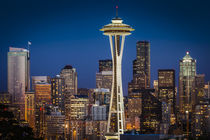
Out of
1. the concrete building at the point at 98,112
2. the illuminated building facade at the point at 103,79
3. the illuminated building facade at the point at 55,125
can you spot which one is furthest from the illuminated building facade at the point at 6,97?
the illuminated building facade at the point at 103,79

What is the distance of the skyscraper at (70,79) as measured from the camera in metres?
168

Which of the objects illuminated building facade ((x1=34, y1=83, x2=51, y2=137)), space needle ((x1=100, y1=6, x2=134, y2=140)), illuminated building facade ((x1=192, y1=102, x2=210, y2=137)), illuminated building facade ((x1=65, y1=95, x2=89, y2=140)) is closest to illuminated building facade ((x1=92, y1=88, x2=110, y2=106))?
illuminated building facade ((x1=65, y1=95, x2=89, y2=140))

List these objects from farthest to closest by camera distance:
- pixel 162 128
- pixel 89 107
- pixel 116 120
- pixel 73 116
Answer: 1. pixel 89 107
2. pixel 73 116
3. pixel 162 128
4. pixel 116 120

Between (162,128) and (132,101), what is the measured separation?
26.2 meters

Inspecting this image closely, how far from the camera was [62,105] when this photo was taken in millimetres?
148000

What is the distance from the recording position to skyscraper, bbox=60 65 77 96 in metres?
168

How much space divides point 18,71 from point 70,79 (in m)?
15.6

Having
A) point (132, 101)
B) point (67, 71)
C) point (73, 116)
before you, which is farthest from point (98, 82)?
point (73, 116)

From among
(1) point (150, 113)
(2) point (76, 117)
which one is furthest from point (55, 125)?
(1) point (150, 113)

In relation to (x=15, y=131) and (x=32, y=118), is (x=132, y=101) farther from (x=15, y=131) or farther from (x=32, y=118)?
(x=15, y=131)

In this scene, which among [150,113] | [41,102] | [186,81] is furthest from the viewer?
[186,81]

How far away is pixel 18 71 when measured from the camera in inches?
6924

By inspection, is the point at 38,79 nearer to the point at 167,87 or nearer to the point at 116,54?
the point at 167,87

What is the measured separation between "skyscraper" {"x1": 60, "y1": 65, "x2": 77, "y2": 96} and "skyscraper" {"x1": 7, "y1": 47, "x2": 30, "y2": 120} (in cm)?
1032
